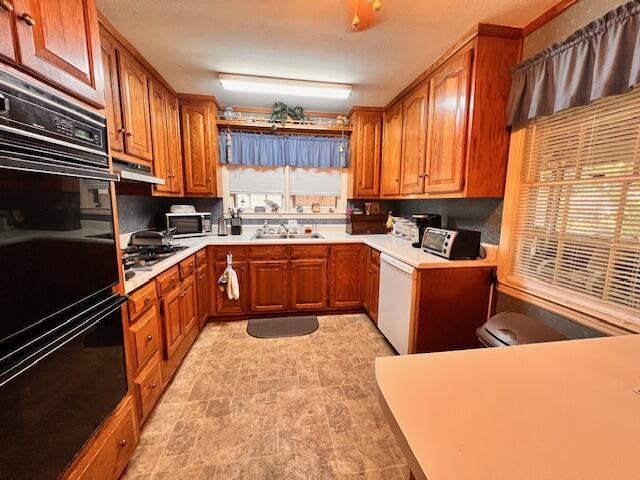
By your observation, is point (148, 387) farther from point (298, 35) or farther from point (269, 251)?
point (298, 35)

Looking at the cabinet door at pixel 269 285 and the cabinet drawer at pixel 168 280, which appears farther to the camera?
the cabinet door at pixel 269 285

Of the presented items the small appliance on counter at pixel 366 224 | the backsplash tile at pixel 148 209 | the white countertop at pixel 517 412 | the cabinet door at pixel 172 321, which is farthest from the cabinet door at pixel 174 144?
the white countertop at pixel 517 412

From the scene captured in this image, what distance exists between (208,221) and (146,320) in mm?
1809

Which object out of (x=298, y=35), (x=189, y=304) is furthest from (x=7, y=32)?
(x=189, y=304)

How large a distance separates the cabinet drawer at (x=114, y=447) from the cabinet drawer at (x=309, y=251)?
72.1 inches

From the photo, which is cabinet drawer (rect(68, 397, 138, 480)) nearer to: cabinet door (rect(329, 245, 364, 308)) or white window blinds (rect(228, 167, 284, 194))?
cabinet door (rect(329, 245, 364, 308))

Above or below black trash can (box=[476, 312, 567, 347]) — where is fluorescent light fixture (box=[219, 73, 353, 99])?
above

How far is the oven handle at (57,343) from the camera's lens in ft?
2.39

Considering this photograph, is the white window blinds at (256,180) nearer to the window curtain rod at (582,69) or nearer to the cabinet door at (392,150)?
the cabinet door at (392,150)

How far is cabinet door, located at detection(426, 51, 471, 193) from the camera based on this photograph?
188 centimetres

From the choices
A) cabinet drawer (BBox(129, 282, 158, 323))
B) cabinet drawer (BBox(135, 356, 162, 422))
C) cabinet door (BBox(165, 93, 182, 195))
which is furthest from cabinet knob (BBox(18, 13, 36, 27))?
cabinet door (BBox(165, 93, 182, 195))

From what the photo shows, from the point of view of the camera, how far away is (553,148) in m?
1.61

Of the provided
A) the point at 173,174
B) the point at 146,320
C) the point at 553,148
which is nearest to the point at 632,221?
the point at 553,148

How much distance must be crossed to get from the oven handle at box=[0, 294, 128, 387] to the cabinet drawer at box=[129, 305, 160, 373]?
0.29 meters
